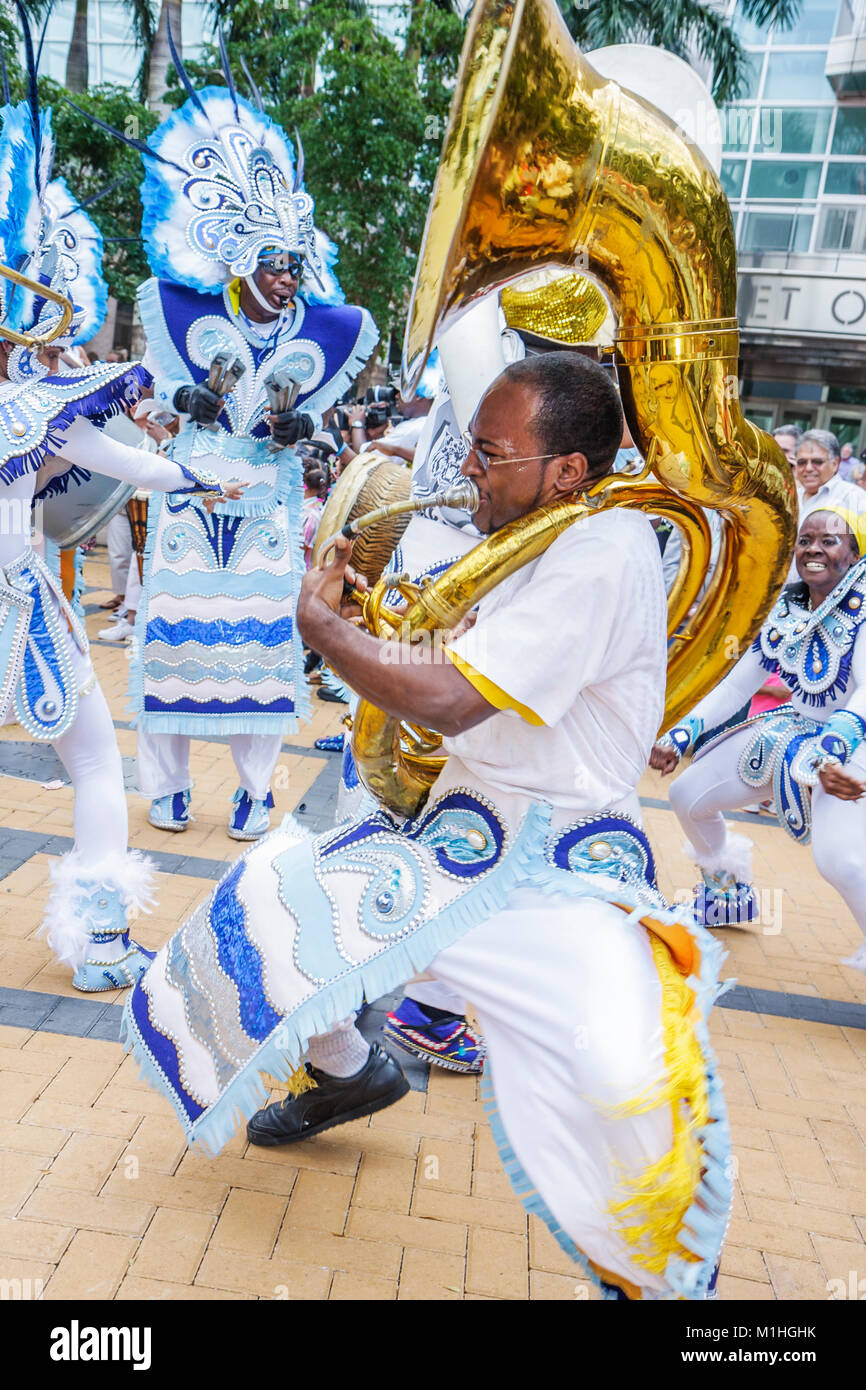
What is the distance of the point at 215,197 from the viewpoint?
4066 mm

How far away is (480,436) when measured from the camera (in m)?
1.94

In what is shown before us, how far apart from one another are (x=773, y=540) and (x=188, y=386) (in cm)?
281

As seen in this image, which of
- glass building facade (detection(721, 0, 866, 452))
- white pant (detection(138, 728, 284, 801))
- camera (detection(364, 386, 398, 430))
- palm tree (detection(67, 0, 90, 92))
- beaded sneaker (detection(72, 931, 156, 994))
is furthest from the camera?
glass building facade (detection(721, 0, 866, 452))

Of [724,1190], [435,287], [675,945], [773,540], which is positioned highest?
[435,287]

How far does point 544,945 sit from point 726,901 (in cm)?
284

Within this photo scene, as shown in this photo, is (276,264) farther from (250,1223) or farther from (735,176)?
(735,176)

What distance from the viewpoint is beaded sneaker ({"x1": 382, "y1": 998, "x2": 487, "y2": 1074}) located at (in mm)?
3121

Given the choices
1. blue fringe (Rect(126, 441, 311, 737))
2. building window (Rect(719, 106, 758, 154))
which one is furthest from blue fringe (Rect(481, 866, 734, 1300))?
building window (Rect(719, 106, 758, 154))

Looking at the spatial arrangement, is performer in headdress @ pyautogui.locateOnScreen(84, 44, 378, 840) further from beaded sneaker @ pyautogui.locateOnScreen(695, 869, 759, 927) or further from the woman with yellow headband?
beaded sneaker @ pyautogui.locateOnScreen(695, 869, 759, 927)

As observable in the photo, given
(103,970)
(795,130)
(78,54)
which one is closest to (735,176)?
(795,130)

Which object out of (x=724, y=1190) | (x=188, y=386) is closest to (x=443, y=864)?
(x=724, y=1190)

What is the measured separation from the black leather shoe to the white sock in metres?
0.02

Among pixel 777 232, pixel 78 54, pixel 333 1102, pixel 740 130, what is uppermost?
pixel 740 130
